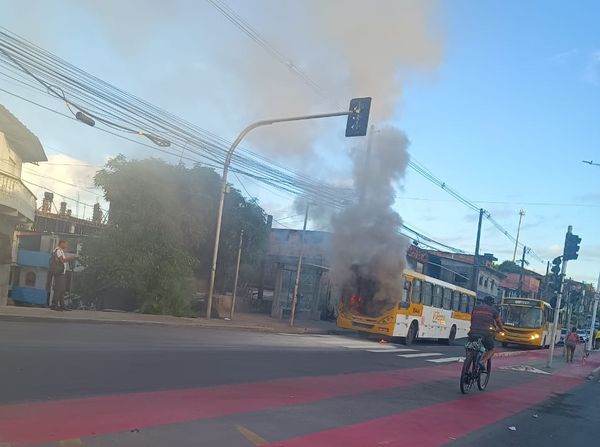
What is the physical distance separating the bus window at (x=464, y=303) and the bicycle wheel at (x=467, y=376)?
700 inches

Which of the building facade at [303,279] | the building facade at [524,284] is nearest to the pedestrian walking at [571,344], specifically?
the building facade at [303,279]

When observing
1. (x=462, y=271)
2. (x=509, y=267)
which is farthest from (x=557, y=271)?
(x=509, y=267)

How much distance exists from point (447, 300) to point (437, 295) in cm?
160

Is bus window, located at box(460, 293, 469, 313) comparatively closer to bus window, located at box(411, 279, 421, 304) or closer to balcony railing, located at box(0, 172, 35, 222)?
bus window, located at box(411, 279, 421, 304)

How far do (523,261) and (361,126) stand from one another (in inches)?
1674

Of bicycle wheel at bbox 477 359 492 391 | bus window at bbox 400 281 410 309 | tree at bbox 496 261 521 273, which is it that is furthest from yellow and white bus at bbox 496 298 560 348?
tree at bbox 496 261 521 273

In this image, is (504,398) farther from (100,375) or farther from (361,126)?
(361,126)

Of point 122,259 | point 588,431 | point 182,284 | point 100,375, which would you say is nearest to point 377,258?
point 182,284

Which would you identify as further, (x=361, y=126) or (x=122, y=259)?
(x=122, y=259)

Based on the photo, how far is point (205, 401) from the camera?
21.7ft

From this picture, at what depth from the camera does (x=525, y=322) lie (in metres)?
29.7

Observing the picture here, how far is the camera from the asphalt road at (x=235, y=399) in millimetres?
5344

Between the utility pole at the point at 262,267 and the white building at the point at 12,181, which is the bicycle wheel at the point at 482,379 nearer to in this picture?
the white building at the point at 12,181

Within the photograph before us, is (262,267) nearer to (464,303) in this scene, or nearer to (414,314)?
Answer: (464,303)
